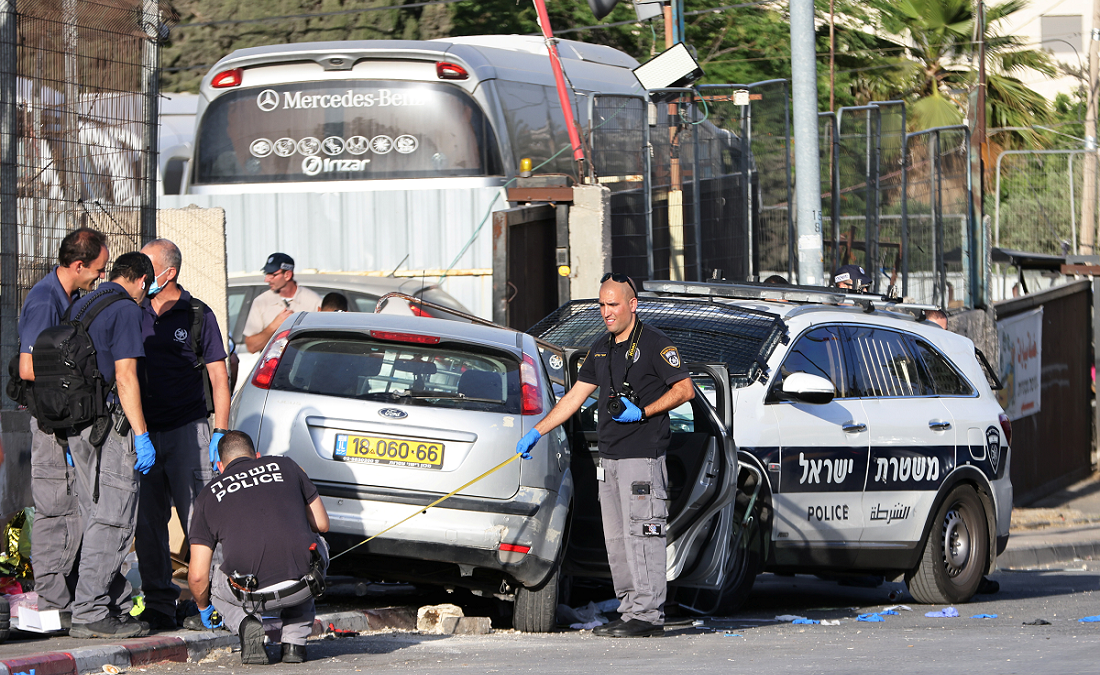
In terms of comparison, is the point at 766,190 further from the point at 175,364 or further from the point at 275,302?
the point at 175,364

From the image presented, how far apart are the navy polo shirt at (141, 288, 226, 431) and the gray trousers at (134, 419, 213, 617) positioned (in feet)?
0.24

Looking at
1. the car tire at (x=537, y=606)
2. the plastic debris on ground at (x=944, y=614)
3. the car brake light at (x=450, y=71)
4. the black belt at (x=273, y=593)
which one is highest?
the car brake light at (x=450, y=71)

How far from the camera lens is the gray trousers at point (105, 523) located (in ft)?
20.7

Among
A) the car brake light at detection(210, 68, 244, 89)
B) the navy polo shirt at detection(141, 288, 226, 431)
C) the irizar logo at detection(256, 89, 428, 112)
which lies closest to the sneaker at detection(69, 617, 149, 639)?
the navy polo shirt at detection(141, 288, 226, 431)

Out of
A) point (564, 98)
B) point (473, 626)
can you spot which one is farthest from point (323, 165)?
point (473, 626)

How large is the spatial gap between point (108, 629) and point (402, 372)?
1852mm

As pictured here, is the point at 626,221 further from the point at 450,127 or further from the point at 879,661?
the point at 879,661

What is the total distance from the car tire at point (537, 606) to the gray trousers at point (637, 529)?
13.7 inches

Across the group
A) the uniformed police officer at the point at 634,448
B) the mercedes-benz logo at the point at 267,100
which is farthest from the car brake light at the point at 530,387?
the mercedes-benz logo at the point at 267,100

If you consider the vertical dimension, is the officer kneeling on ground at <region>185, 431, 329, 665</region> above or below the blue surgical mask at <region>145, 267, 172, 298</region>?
below

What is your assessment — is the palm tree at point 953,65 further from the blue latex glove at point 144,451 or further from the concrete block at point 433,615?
the blue latex glove at point 144,451

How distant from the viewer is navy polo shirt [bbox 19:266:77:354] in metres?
6.70

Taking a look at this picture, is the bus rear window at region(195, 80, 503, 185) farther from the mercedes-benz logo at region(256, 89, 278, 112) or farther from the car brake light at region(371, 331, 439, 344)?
the car brake light at region(371, 331, 439, 344)

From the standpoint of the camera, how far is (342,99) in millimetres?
12680
